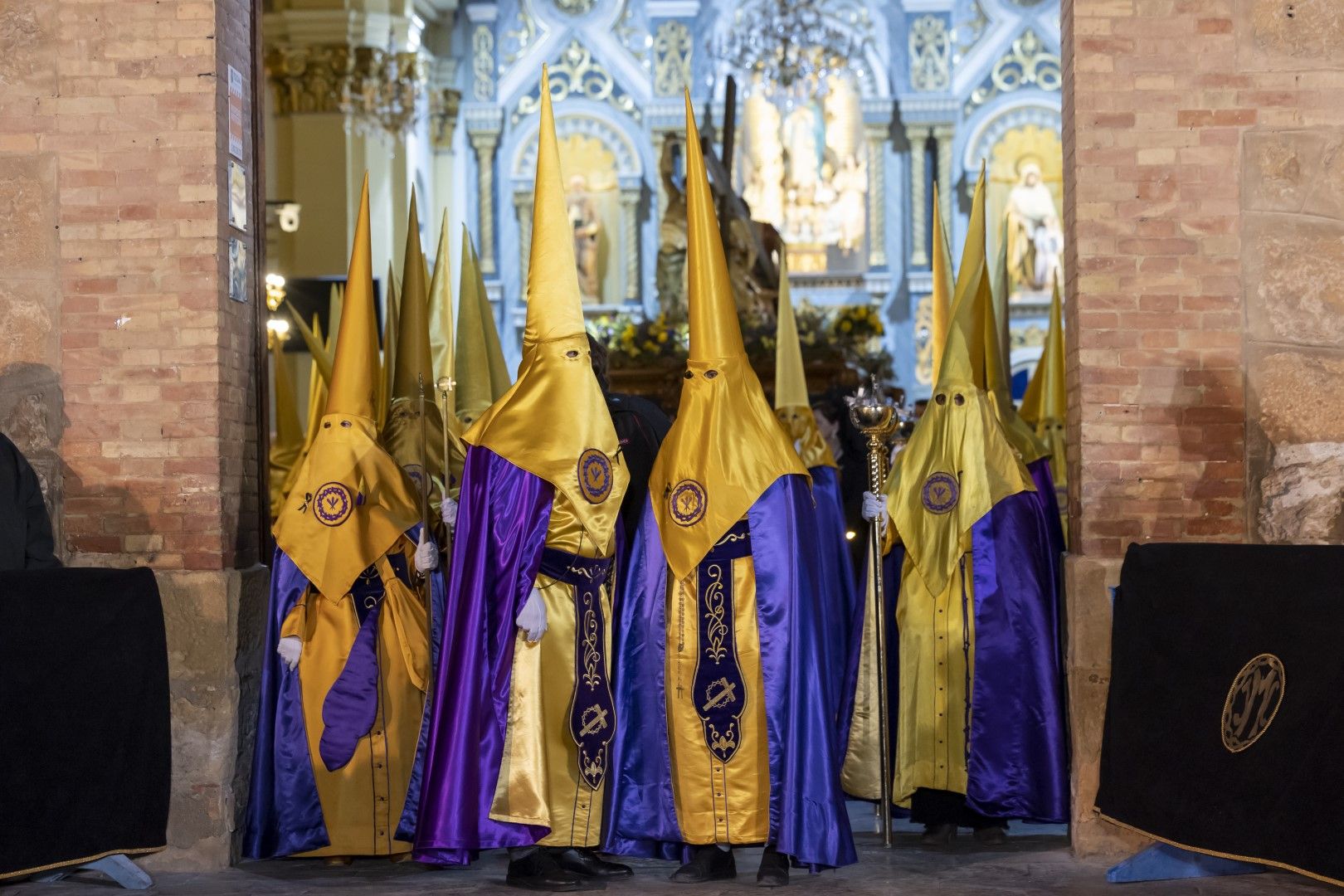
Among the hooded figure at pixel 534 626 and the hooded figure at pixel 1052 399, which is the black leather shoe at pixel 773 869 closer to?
the hooded figure at pixel 534 626

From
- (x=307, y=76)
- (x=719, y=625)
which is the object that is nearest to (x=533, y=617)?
(x=719, y=625)

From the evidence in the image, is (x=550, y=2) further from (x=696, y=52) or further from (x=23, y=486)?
(x=23, y=486)

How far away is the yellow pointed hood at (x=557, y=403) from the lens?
5.05m

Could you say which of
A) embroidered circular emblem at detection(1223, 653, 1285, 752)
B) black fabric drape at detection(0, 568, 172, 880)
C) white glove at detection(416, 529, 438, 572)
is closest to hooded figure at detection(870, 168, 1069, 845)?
embroidered circular emblem at detection(1223, 653, 1285, 752)

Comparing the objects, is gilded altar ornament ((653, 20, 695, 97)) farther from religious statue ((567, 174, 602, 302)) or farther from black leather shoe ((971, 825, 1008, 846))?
black leather shoe ((971, 825, 1008, 846))

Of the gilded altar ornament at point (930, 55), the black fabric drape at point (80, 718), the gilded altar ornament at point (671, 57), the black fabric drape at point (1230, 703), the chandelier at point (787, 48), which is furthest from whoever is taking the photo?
the gilded altar ornament at point (671, 57)

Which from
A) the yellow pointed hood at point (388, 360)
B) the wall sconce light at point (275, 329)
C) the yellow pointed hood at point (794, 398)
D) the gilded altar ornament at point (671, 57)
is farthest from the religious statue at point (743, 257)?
the yellow pointed hood at point (388, 360)

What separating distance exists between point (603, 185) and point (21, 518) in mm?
13513

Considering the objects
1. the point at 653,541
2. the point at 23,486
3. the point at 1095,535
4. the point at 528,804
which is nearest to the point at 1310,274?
the point at 1095,535

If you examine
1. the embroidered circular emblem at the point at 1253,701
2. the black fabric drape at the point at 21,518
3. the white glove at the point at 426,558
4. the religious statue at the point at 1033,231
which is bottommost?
the embroidered circular emblem at the point at 1253,701

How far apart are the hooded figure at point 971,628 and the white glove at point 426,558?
5.77 ft

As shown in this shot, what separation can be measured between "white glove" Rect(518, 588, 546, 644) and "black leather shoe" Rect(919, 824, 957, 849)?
6.09ft

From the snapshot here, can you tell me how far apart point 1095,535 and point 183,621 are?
329cm

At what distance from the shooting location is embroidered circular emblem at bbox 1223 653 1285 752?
460cm
